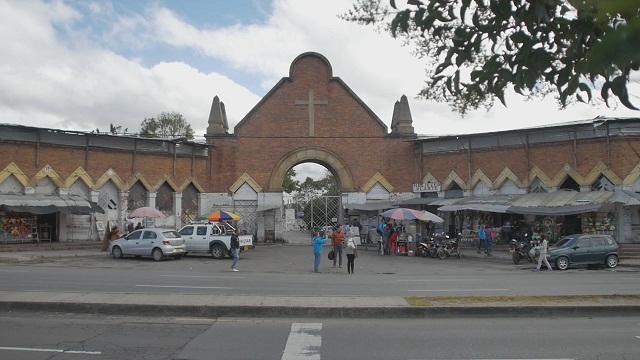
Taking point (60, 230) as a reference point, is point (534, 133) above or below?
above

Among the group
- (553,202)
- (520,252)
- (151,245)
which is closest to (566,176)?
(553,202)

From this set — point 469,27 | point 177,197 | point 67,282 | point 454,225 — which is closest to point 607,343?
point 469,27

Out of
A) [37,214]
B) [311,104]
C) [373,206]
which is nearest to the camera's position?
[37,214]

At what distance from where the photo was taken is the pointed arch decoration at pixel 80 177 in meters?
31.7

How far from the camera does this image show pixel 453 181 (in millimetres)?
35875

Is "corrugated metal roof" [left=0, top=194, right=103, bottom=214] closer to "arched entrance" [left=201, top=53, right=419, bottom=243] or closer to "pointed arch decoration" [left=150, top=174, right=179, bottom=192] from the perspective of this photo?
"pointed arch decoration" [left=150, top=174, right=179, bottom=192]

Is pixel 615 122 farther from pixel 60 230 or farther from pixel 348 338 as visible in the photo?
pixel 60 230

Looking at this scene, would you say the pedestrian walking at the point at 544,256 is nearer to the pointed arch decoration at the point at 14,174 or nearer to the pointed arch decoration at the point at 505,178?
the pointed arch decoration at the point at 505,178

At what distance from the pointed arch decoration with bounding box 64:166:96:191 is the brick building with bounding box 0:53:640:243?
6 centimetres

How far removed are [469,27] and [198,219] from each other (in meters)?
31.2

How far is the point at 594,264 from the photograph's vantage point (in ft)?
80.2

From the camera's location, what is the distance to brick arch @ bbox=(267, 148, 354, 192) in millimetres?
37438

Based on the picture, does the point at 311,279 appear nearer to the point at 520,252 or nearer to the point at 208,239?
the point at 208,239

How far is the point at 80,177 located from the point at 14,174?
3.47 m
